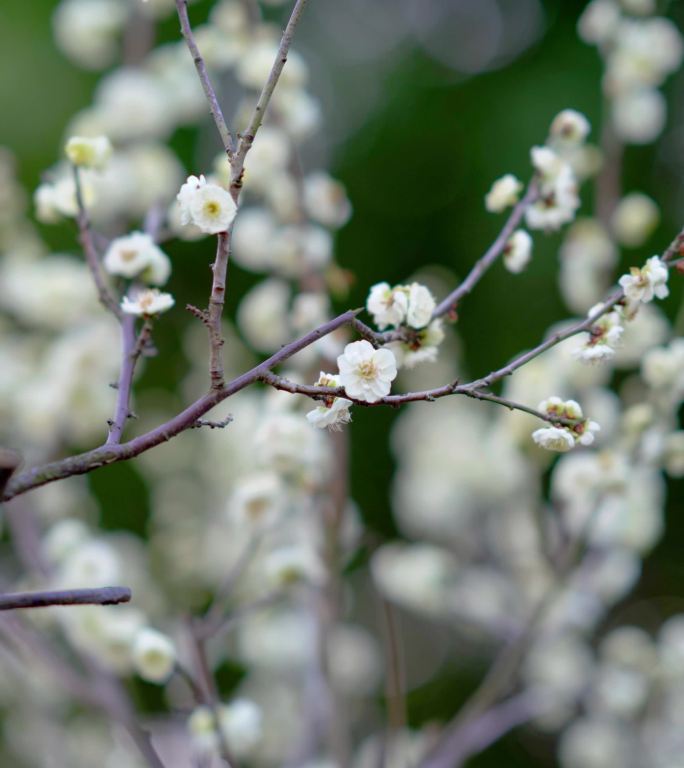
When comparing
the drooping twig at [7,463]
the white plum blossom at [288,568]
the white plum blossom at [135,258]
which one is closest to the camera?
the drooping twig at [7,463]

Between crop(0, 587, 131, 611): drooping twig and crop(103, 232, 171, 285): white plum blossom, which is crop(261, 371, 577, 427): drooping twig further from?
crop(103, 232, 171, 285): white plum blossom

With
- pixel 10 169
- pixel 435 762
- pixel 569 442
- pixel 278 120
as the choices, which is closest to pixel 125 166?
pixel 10 169

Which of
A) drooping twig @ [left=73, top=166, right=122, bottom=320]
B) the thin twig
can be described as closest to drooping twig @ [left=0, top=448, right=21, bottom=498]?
drooping twig @ [left=73, top=166, right=122, bottom=320]

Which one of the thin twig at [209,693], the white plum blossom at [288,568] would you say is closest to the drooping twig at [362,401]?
the thin twig at [209,693]

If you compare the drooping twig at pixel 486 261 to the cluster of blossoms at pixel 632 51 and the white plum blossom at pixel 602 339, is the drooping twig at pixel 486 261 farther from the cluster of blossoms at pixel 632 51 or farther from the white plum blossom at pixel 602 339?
the cluster of blossoms at pixel 632 51

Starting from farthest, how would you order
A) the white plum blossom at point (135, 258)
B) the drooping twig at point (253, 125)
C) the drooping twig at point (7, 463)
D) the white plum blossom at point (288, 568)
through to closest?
the white plum blossom at point (288, 568), the white plum blossom at point (135, 258), the drooping twig at point (253, 125), the drooping twig at point (7, 463)

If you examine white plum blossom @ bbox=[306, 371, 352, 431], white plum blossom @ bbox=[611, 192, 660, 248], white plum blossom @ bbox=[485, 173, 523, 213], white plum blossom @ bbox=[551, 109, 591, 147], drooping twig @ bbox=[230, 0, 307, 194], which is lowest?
white plum blossom @ bbox=[611, 192, 660, 248]
